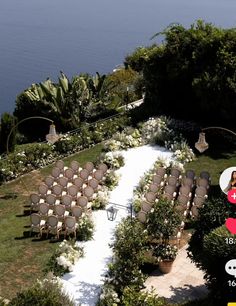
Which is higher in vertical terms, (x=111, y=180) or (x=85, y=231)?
(x=111, y=180)

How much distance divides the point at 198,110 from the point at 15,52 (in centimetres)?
11211

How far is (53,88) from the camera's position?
1282 inches

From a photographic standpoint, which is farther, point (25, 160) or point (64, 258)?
point (25, 160)

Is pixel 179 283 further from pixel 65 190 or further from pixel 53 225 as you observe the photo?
pixel 65 190

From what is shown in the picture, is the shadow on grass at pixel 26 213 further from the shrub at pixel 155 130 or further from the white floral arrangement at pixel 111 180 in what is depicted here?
the shrub at pixel 155 130

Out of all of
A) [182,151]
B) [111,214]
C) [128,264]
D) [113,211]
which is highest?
[182,151]

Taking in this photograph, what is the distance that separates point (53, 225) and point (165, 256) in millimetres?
4493

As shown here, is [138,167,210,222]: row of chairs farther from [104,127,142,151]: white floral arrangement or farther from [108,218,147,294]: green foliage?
[104,127,142,151]: white floral arrangement

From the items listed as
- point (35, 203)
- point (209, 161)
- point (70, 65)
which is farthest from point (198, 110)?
point (70, 65)

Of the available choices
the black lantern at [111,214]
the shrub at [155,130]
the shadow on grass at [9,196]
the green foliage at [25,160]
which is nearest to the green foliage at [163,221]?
the black lantern at [111,214]

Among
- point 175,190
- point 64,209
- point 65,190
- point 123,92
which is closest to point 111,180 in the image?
point 65,190

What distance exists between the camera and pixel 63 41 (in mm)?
150875

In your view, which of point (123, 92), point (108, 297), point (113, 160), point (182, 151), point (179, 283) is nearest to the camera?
point (108, 297)

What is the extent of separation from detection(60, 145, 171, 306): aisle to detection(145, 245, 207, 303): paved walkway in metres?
1.77
